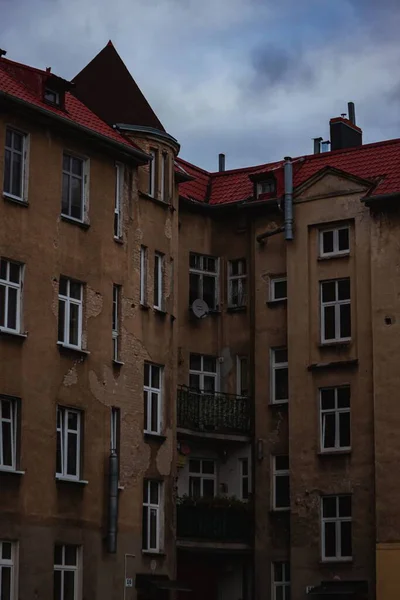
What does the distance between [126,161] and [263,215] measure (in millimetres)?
6644

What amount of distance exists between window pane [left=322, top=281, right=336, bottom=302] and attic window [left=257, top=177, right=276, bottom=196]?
382cm

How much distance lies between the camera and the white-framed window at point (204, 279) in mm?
45250

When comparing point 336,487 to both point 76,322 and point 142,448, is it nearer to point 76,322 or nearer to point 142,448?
point 142,448

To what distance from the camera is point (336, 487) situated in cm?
4212

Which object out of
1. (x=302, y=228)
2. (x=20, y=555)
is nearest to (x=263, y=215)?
(x=302, y=228)

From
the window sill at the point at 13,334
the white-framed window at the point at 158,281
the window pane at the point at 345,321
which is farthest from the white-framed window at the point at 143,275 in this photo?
the window pane at the point at 345,321

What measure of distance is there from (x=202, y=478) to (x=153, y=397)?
4.89 metres

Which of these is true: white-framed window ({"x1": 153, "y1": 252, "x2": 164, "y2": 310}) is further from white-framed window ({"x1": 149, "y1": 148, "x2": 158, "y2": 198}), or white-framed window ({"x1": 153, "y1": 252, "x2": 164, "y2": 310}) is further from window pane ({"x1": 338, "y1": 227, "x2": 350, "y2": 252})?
window pane ({"x1": 338, "y1": 227, "x2": 350, "y2": 252})

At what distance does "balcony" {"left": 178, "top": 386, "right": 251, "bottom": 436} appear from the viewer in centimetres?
4284

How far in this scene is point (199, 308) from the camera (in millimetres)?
44594

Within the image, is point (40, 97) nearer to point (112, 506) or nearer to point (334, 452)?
point (112, 506)

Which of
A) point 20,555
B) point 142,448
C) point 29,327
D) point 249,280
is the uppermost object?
point 249,280

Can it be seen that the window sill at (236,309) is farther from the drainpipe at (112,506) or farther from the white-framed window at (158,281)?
the drainpipe at (112,506)

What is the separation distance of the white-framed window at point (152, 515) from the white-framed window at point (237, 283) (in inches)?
307
